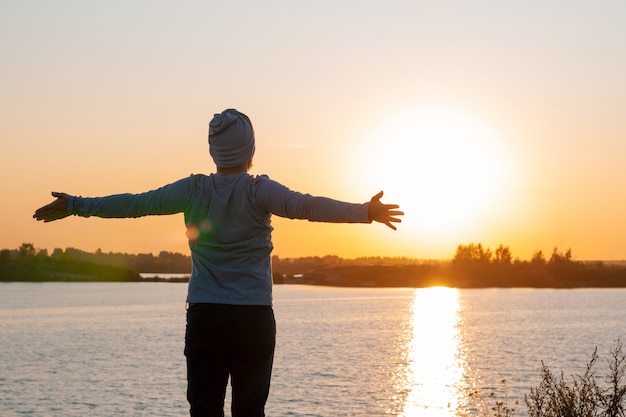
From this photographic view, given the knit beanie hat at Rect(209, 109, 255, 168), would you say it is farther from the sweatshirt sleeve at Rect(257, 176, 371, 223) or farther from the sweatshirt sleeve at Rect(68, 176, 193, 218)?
the sweatshirt sleeve at Rect(257, 176, 371, 223)

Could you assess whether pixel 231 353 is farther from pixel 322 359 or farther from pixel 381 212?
pixel 322 359

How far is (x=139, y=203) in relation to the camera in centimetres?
516

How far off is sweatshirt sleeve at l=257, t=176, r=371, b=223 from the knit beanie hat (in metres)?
0.37

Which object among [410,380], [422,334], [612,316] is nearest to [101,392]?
[410,380]

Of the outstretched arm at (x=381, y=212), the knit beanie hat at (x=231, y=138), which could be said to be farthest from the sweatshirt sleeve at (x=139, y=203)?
the outstretched arm at (x=381, y=212)

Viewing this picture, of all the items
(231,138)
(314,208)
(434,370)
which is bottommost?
(434,370)

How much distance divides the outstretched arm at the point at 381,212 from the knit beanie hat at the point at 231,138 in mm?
855

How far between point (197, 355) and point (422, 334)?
86.8 m

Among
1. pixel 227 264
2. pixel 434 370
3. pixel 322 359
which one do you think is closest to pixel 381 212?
pixel 227 264

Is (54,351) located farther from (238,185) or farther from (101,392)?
(238,185)

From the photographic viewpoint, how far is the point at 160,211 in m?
5.14

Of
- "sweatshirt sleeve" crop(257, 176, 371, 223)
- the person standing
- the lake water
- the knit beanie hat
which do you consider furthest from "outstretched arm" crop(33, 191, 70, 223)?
the lake water

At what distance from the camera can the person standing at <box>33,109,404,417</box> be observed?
4973mm

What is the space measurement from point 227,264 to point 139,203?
2.05 feet
